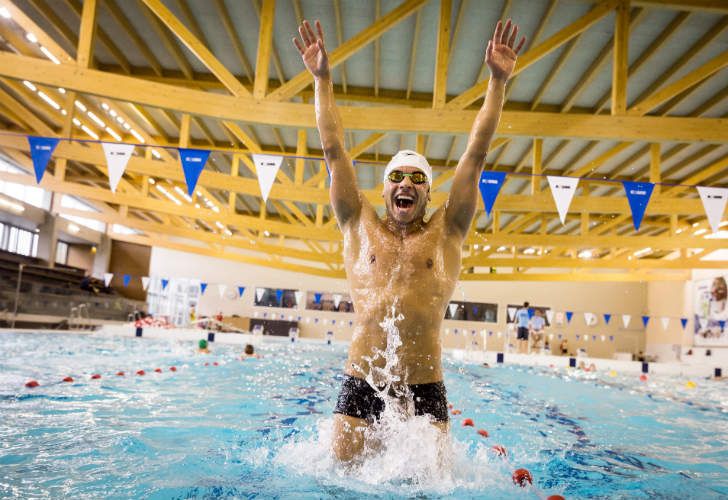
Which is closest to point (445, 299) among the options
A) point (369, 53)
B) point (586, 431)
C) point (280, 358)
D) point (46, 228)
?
point (586, 431)

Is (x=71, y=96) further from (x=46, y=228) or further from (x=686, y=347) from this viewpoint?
(x=686, y=347)

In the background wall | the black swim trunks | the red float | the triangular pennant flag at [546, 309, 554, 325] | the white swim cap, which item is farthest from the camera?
the background wall

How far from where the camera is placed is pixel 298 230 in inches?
555

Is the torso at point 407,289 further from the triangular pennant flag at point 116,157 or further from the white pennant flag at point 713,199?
the white pennant flag at point 713,199

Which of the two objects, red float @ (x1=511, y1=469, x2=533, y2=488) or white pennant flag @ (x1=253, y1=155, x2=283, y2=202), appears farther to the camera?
white pennant flag @ (x1=253, y1=155, x2=283, y2=202)

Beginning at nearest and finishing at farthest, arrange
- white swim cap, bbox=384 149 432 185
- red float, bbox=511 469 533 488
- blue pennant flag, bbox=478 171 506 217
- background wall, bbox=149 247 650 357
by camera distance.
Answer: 1. white swim cap, bbox=384 149 432 185
2. red float, bbox=511 469 533 488
3. blue pennant flag, bbox=478 171 506 217
4. background wall, bbox=149 247 650 357

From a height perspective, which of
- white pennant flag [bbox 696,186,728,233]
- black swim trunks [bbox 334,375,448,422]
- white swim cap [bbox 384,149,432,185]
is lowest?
black swim trunks [bbox 334,375,448,422]

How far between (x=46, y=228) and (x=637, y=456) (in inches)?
867

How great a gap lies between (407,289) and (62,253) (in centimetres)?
2635

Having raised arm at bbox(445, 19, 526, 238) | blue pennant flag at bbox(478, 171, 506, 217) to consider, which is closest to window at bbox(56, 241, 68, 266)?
blue pennant flag at bbox(478, 171, 506, 217)

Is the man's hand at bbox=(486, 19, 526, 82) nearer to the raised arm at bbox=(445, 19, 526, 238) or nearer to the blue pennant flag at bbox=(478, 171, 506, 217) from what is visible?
the raised arm at bbox=(445, 19, 526, 238)

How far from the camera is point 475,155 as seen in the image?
95.2 inches

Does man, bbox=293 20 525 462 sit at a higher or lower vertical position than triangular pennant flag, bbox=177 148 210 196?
lower

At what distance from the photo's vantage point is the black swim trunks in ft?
7.57
